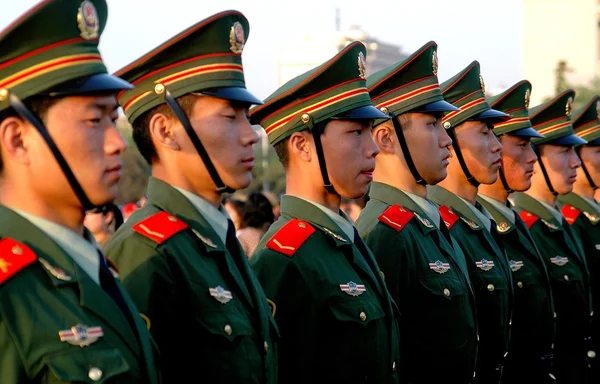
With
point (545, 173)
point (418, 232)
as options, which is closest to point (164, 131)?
point (418, 232)

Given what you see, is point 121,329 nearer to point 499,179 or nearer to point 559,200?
point 499,179

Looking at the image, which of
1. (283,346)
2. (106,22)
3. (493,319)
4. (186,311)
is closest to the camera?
(106,22)

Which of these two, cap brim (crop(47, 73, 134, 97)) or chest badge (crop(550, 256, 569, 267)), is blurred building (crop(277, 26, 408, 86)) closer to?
chest badge (crop(550, 256, 569, 267))

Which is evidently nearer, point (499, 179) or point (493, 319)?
point (493, 319)

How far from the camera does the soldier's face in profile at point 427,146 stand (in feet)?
17.6

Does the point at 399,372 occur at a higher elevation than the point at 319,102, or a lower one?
lower

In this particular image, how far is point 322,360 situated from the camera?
433 cm

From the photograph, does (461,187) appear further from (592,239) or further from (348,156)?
(592,239)

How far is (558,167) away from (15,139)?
5.35 m

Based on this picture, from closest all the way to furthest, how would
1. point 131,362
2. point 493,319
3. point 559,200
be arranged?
point 131,362 < point 493,319 < point 559,200

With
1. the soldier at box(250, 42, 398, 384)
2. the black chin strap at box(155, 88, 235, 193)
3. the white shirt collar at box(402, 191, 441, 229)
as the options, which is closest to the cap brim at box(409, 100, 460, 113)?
the white shirt collar at box(402, 191, 441, 229)

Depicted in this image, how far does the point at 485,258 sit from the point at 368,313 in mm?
1677

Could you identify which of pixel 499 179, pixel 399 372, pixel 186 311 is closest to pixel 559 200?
pixel 499 179

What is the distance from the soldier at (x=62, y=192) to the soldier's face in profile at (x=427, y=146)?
2452 millimetres
